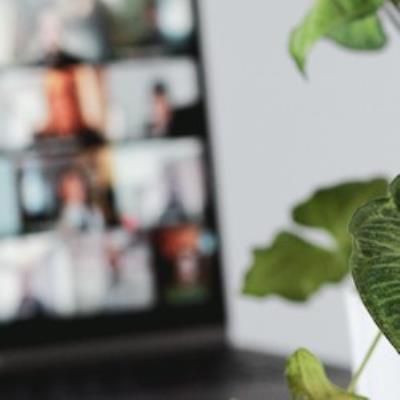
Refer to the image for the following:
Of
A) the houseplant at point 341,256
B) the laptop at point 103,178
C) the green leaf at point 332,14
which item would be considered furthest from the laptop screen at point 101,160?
the green leaf at point 332,14

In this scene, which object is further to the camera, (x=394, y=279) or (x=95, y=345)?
(x=95, y=345)

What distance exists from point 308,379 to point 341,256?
0.73 ft

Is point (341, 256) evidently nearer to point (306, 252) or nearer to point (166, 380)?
point (306, 252)

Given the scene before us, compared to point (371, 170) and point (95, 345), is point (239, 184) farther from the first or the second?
point (95, 345)

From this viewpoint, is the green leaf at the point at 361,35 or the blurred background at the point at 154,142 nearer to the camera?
the green leaf at the point at 361,35

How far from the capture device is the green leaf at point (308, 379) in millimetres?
279

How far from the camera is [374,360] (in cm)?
36

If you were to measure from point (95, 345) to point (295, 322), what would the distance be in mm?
310

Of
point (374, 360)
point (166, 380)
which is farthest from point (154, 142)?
point (374, 360)

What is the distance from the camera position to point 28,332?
5.49 ft

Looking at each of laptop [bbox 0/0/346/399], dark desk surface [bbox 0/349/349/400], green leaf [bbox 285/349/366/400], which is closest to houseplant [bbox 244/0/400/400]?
green leaf [bbox 285/349/366/400]

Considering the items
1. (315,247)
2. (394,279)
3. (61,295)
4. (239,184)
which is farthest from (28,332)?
(394,279)

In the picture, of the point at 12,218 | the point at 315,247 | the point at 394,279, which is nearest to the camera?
the point at 394,279

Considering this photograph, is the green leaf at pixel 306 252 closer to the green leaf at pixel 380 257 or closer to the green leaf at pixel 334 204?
the green leaf at pixel 334 204
